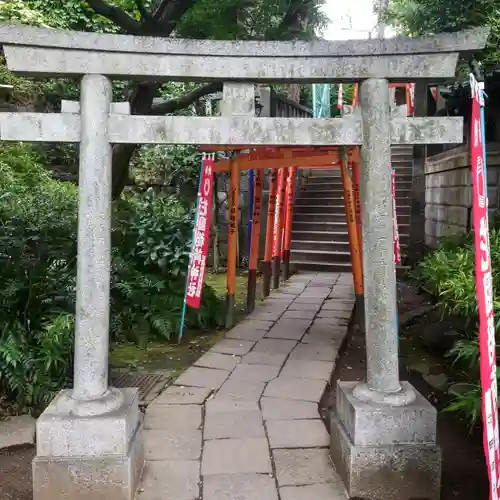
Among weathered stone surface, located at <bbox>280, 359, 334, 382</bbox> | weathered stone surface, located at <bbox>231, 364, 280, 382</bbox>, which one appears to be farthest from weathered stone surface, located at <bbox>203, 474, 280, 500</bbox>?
weathered stone surface, located at <bbox>280, 359, 334, 382</bbox>

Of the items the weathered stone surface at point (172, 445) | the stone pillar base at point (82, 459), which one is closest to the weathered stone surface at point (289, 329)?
the weathered stone surface at point (172, 445)

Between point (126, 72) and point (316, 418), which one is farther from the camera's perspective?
point (316, 418)

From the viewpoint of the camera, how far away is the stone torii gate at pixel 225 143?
10.0 ft

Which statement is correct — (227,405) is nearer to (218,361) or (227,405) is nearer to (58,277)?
(218,361)

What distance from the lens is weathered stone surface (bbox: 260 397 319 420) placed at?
430 cm

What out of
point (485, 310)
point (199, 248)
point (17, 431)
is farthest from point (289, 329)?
point (485, 310)

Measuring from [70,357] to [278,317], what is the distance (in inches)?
143

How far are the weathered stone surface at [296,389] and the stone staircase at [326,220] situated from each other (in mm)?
6397

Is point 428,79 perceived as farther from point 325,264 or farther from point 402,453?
point 325,264

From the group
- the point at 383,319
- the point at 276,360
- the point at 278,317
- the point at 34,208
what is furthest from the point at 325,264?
the point at 383,319

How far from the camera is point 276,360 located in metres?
5.72

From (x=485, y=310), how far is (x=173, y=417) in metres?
2.77

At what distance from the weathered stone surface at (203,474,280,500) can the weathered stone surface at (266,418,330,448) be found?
1.52ft

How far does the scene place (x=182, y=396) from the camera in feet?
15.3
